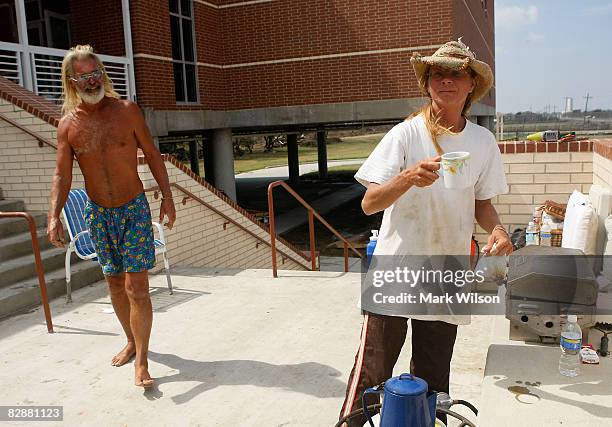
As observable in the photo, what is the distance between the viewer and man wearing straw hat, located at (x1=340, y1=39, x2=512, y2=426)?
216 cm

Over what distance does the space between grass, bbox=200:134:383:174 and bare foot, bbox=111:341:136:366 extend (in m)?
34.0

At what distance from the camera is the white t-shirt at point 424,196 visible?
2162 mm

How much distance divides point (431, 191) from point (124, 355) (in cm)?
279

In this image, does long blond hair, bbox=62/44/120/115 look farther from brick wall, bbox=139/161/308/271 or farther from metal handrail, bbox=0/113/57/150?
metal handrail, bbox=0/113/57/150

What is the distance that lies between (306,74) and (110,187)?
439 inches

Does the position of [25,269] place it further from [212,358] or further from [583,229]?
[583,229]

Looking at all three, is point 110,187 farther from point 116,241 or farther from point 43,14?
point 43,14

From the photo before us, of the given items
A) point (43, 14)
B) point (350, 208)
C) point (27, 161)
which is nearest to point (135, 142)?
point (27, 161)

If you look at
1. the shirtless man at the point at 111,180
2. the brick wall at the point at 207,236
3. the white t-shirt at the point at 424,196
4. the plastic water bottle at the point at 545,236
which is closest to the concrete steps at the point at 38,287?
the brick wall at the point at 207,236

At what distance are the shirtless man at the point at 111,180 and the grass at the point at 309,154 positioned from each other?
34272 mm

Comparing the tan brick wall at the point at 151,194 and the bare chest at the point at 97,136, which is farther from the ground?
the bare chest at the point at 97,136

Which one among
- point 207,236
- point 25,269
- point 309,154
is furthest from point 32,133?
point 309,154

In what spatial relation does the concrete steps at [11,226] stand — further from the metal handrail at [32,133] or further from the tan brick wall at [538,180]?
the tan brick wall at [538,180]

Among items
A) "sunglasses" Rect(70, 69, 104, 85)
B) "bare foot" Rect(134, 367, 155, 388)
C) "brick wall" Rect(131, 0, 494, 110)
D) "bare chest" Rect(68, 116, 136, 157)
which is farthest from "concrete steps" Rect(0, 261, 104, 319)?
"brick wall" Rect(131, 0, 494, 110)
